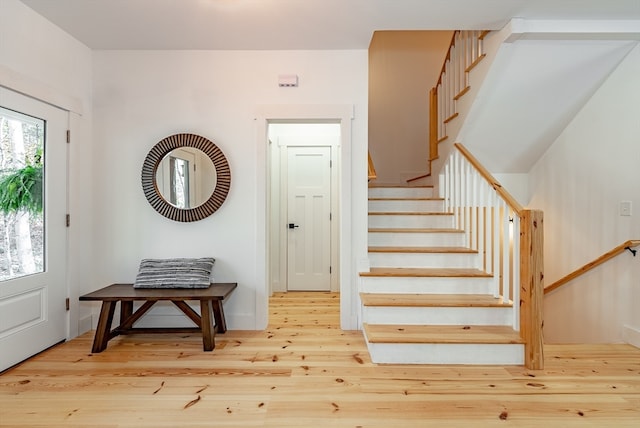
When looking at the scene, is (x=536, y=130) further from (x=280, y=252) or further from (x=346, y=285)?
(x=280, y=252)

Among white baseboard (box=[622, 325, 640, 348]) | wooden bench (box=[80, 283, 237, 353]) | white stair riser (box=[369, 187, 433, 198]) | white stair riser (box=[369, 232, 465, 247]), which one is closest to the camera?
wooden bench (box=[80, 283, 237, 353])

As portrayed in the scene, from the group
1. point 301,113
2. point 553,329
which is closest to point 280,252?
point 301,113

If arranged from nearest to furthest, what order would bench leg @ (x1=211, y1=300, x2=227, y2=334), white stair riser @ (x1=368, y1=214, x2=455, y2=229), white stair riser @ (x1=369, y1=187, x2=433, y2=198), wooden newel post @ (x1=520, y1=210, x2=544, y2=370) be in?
1. wooden newel post @ (x1=520, y1=210, x2=544, y2=370)
2. bench leg @ (x1=211, y1=300, x2=227, y2=334)
3. white stair riser @ (x1=368, y1=214, x2=455, y2=229)
4. white stair riser @ (x1=369, y1=187, x2=433, y2=198)

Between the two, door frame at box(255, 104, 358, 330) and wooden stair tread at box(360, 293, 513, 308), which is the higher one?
door frame at box(255, 104, 358, 330)

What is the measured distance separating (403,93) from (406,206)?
227 centimetres

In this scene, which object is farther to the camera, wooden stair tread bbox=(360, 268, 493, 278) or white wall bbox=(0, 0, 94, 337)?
wooden stair tread bbox=(360, 268, 493, 278)

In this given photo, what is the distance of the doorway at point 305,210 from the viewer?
4676 millimetres

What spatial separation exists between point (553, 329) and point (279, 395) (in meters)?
3.04

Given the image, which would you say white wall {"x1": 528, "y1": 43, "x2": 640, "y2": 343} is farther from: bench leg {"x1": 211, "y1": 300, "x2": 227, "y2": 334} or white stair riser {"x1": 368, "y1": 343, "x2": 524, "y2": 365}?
bench leg {"x1": 211, "y1": 300, "x2": 227, "y2": 334}

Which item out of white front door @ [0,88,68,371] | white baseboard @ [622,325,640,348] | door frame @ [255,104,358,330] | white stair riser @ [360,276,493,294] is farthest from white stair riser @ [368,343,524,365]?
white front door @ [0,88,68,371]

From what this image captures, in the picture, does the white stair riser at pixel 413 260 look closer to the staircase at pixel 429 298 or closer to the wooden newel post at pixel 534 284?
the staircase at pixel 429 298

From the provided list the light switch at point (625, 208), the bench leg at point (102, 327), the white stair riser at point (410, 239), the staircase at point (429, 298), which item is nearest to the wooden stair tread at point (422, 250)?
the staircase at point (429, 298)

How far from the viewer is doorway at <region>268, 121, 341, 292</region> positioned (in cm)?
468

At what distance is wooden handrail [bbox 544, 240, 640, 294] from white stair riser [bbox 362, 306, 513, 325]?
1081mm
